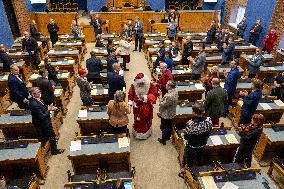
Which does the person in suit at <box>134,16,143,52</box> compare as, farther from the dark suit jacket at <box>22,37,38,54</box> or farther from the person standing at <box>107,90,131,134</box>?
the person standing at <box>107,90,131,134</box>

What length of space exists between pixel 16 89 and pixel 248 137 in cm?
585

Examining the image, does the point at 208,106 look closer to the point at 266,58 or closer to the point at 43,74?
the point at 43,74

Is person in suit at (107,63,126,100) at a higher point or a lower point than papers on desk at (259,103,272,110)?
higher

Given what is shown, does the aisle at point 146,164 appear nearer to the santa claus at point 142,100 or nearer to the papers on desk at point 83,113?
the santa claus at point 142,100

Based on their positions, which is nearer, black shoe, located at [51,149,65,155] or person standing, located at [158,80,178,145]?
person standing, located at [158,80,178,145]

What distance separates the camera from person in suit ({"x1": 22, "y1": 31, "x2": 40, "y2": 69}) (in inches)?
396

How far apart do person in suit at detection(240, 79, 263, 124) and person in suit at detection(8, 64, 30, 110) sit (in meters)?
5.72

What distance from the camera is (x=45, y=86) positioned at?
666 centimetres

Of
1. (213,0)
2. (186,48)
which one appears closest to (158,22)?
(213,0)

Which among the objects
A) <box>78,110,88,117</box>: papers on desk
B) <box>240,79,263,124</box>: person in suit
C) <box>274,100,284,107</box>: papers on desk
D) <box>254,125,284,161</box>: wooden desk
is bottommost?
<box>254,125,284,161</box>: wooden desk

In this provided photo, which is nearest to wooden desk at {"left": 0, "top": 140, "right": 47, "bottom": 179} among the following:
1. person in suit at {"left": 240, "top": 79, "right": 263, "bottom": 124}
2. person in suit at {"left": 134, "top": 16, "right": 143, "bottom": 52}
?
person in suit at {"left": 240, "top": 79, "right": 263, "bottom": 124}

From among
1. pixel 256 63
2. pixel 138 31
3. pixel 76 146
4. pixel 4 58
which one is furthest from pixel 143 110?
pixel 138 31

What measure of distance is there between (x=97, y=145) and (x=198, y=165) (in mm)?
2169

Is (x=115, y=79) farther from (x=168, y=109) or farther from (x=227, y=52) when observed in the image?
(x=227, y=52)
